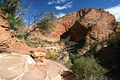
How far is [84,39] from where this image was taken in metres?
40.2

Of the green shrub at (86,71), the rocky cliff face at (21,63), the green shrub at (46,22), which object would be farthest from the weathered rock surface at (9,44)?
the green shrub at (46,22)

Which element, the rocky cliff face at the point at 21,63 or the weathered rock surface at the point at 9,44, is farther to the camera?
the weathered rock surface at the point at 9,44

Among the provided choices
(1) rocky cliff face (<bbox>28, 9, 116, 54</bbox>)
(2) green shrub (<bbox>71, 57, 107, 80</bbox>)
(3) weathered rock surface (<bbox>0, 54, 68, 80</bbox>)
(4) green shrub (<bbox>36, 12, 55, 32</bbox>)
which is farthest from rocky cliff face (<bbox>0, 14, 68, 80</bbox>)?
(1) rocky cliff face (<bbox>28, 9, 116, 54</bbox>)

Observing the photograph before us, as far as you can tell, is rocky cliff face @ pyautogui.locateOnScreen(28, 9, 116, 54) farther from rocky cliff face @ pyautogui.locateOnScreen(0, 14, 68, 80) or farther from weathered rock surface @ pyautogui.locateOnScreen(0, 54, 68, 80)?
weathered rock surface @ pyautogui.locateOnScreen(0, 54, 68, 80)

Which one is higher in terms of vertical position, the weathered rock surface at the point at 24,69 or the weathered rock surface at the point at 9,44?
the weathered rock surface at the point at 9,44

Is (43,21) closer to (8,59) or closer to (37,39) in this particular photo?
(37,39)

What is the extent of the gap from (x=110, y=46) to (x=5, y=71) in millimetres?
19724

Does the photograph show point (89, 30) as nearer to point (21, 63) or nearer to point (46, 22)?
point (46, 22)

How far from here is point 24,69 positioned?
15469 mm

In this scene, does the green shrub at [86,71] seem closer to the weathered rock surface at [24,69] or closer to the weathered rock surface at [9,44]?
the weathered rock surface at [24,69]

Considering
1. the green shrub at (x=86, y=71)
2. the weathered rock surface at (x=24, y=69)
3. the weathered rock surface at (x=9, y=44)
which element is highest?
the weathered rock surface at (x=9, y=44)

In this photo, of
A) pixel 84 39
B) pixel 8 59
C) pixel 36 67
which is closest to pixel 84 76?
pixel 36 67

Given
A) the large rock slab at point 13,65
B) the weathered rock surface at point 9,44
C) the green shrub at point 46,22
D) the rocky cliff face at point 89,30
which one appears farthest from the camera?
the rocky cliff face at point 89,30

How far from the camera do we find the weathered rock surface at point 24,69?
1480cm
